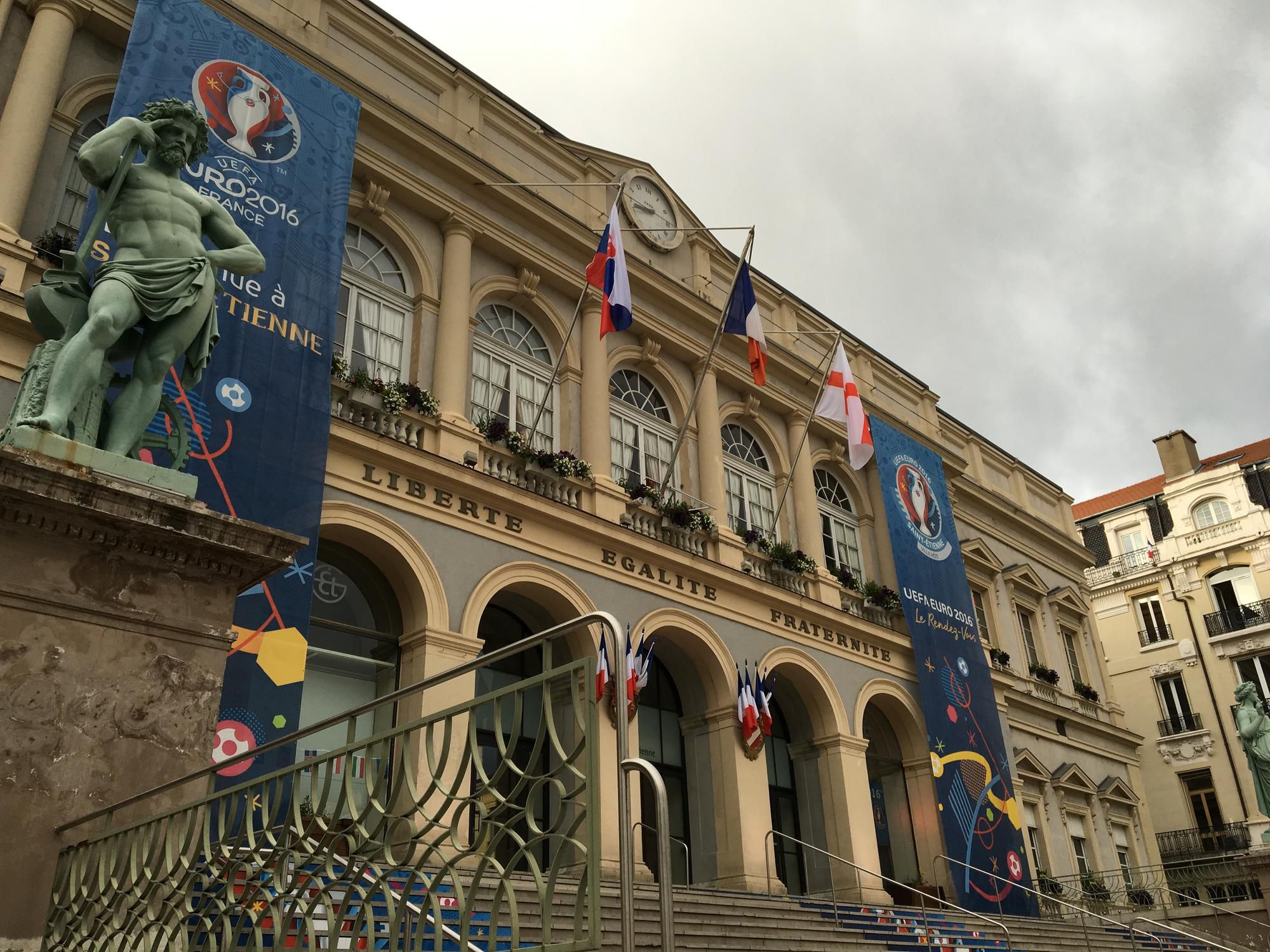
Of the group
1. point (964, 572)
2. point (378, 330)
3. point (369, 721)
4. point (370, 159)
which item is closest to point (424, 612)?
point (369, 721)

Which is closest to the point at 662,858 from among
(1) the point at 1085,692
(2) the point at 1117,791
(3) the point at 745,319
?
(3) the point at 745,319

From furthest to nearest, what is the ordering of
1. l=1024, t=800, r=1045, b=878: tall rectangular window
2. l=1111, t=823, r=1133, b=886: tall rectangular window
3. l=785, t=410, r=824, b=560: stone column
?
l=1111, t=823, r=1133, b=886: tall rectangular window
l=1024, t=800, r=1045, b=878: tall rectangular window
l=785, t=410, r=824, b=560: stone column

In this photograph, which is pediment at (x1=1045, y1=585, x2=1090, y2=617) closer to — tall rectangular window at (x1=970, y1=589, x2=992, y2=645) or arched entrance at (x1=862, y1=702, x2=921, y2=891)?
tall rectangular window at (x1=970, y1=589, x2=992, y2=645)

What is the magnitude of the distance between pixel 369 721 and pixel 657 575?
15.6 ft

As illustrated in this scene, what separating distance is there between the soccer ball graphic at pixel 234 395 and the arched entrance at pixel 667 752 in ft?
24.6

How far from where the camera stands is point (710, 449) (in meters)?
17.9

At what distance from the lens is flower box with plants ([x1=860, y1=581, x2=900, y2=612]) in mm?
19578

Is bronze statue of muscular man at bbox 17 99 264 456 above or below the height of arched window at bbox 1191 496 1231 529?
below

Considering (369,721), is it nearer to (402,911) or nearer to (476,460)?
(476,460)

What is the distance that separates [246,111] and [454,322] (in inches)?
146

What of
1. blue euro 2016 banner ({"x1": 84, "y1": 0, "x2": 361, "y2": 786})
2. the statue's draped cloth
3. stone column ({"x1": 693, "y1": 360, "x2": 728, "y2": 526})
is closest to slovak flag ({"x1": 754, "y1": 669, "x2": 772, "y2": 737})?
stone column ({"x1": 693, "y1": 360, "x2": 728, "y2": 526})

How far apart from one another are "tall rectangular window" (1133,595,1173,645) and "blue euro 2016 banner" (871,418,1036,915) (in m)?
15.5

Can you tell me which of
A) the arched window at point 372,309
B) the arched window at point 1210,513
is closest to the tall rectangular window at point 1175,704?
the arched window at point 1210,513

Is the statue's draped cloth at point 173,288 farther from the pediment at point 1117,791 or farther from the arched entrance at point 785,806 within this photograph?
the pediment at point 1117,791
